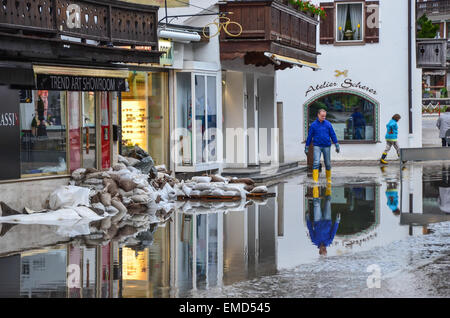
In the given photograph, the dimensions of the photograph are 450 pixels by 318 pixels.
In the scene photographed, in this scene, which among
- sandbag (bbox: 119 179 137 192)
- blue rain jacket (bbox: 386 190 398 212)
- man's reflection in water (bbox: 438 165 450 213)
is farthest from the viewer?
man's reflection in water (bbox: 438 165 450 213)

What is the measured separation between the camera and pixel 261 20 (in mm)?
24828

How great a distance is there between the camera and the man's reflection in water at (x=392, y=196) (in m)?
18.0

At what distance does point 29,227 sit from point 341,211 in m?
5.78

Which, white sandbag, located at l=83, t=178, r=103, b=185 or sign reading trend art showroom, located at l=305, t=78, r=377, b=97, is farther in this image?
sign reading trend art showroom, located at l=305, t=78, r=377, b=97

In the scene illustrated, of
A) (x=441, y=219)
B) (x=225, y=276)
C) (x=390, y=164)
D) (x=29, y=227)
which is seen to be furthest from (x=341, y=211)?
(x=390, y=164)

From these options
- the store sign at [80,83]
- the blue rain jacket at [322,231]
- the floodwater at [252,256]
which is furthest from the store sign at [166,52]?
the blue rain jacket at [322,231]

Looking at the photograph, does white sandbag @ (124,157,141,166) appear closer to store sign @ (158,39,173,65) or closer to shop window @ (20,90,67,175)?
shop window @ (20,90,67,175)

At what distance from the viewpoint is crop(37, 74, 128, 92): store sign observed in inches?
665

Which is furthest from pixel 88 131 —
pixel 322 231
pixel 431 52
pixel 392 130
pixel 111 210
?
pixel 431 52

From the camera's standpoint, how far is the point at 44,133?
58.7 feet

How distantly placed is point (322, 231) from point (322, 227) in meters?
0.52

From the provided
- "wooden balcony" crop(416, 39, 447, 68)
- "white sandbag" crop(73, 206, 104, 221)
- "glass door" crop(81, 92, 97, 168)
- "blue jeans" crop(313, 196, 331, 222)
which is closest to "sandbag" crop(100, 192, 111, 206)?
"white sandbag" crop(73, 206, 104, 221)

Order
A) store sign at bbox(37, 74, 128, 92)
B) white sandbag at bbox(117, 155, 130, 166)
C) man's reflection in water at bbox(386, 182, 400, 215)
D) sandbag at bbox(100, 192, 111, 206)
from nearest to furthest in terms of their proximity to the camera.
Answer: store sign at bbox(37, 74, 128, 92)
sandbag at bbox(100, 192, 111, 206)
man's reflection in water at bbox(386, 182, 400, 215)
white sandbag at bbox(117, 155, 130, 166)

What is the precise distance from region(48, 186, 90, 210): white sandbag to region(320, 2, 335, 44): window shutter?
1989 cm
